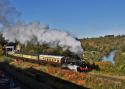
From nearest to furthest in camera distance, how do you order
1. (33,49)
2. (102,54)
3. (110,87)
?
(110,87) < (102,54) < (33,49)

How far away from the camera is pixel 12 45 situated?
135875 millimetres

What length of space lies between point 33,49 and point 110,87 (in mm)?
75443

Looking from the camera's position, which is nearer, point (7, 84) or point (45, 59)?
point (7, 84)

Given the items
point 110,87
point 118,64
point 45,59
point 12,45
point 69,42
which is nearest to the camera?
point 110,87

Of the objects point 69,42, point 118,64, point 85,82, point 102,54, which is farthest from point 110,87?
point 102,54

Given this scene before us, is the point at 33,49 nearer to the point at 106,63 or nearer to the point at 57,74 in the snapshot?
the point at 106,63

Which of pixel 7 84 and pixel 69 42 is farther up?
pixel 69 42

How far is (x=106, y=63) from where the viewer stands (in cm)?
6700

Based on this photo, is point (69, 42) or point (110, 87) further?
point (69, 42)

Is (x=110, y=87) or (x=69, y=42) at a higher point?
(x=69, y=42)

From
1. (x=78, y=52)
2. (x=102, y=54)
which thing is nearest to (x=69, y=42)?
(x=78, y=52)

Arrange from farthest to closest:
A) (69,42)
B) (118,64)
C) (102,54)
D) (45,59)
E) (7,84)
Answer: (102,54), (45,59), (69,42), (118,64), (7,84)

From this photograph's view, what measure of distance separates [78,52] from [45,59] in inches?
388

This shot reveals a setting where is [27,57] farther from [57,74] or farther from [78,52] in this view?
[57,74]
